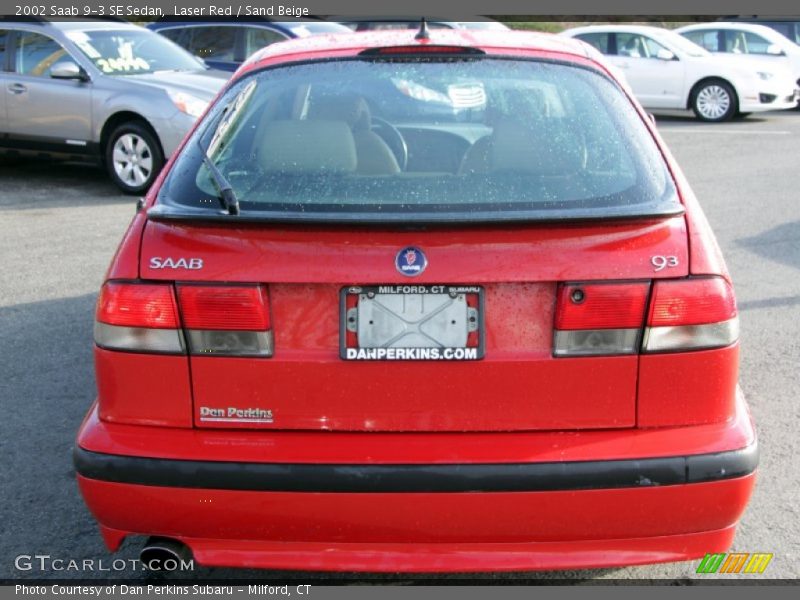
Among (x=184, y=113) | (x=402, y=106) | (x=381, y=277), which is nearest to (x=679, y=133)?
(x=184, y=113)

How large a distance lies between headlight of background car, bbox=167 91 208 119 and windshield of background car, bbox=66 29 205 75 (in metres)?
0.90

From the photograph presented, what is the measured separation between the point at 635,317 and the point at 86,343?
12.1 feet

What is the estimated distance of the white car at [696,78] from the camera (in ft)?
55.2

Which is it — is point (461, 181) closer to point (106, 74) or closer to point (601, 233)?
point (601, 233)

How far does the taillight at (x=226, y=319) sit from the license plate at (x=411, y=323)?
216mm

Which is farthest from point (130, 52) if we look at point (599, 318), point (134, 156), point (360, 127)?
point (599, 318)

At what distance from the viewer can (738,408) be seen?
3012 millimetres

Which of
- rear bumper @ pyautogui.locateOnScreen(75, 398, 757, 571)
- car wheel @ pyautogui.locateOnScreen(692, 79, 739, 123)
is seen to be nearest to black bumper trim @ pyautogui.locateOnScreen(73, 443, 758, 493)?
rear bumper @ pyautogui.locateOnScreen(75, 398, 757, 571)

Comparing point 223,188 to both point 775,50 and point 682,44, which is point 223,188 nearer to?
point 682,44

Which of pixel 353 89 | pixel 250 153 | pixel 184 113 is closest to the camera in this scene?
pixel 250 153

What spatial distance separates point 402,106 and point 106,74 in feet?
25.5

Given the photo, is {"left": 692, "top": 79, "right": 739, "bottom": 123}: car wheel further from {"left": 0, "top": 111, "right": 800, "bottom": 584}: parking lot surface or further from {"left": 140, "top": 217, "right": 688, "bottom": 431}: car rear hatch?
{"left": 140, "top": 217, "right": 688, "bottom": 431}: car rear hatch

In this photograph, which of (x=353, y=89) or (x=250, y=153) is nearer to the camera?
(x=250, y=153)

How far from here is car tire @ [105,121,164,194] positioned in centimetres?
1031
